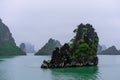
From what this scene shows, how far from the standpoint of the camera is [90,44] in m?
138

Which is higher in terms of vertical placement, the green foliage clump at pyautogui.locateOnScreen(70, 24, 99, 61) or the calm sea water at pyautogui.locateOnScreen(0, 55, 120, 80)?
the green foliage clump at pyautogui.locateOnScreen(70, 24, 99, 61)

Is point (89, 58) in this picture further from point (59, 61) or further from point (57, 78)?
point (57, 78)

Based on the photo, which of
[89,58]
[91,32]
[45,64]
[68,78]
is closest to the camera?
[68,78]

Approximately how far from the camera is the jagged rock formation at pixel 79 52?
126 metres

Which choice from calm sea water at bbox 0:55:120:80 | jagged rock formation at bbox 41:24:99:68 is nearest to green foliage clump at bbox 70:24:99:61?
jagged rock formation at bbox 41:24:99:68

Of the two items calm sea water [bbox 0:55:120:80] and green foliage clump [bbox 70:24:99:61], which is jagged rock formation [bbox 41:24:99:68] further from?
calm sea water [bbox 0:55:120:80]

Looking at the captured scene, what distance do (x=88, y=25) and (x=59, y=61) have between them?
26934mm

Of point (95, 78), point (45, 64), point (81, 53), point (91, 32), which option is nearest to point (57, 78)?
point (95, 78)

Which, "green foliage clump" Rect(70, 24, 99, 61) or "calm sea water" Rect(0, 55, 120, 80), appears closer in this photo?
"calm sea water" Rect(0, 55, 120, 80)

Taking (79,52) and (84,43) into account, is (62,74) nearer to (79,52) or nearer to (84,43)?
(79,52)

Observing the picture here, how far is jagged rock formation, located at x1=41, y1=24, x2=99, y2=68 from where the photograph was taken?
413ft

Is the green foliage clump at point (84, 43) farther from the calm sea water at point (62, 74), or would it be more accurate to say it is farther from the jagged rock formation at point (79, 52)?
the calm sea water at point (62, 74)

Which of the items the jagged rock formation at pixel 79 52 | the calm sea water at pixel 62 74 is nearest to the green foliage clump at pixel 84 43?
the jagged rock formation at pixel 79 52

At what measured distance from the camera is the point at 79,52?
134 metres
